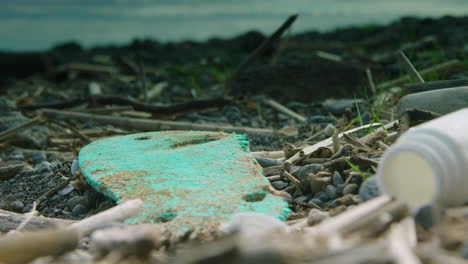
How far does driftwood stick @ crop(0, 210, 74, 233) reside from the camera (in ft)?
8.54

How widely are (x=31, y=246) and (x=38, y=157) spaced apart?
3.44 metres

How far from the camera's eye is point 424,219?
2.01m

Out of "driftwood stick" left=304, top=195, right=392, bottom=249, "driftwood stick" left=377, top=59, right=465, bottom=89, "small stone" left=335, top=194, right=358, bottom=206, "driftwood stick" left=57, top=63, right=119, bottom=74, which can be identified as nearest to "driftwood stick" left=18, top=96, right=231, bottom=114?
"driftwood stick" left=377, top=59, right=465, bottom=89

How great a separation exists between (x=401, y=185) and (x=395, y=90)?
400 centimetres

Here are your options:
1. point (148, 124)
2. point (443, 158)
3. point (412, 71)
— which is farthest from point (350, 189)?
point (148, 124)

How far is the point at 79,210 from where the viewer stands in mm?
3121

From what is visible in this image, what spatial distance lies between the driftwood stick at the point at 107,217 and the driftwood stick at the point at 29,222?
38cm

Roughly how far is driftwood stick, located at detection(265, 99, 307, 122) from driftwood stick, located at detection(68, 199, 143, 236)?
3.47 m

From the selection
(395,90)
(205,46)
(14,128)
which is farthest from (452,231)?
(205,46)

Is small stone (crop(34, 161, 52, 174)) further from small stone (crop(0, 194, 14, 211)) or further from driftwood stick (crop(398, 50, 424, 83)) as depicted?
driftwood stick (crop(398, 50, 424, 83))

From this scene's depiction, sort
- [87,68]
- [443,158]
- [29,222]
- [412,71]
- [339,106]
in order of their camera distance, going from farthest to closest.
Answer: [87,68], [339,106], [412,71], [29,222], [443,158]

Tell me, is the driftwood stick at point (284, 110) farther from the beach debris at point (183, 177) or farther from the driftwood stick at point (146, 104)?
the beach debris at point (183, 177)

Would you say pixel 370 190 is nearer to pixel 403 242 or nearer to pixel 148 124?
pixel 403 242

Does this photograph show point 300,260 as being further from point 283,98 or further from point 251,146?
point 283,98
